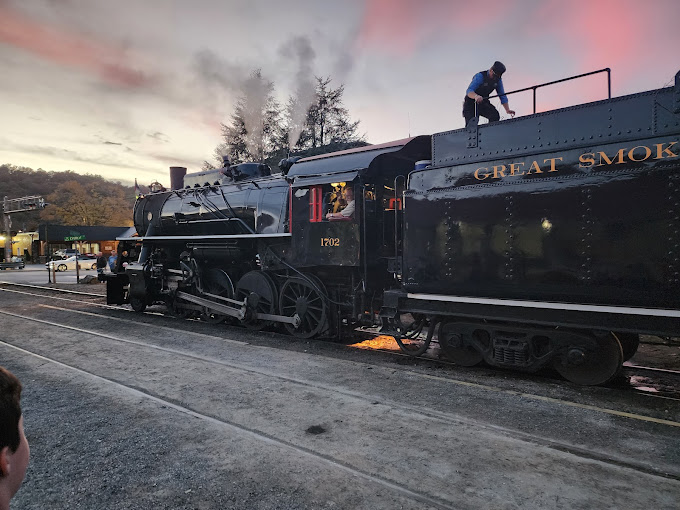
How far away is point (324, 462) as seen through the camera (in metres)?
3.63

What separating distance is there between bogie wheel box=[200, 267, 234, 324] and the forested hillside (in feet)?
182

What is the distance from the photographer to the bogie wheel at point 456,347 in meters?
6.28

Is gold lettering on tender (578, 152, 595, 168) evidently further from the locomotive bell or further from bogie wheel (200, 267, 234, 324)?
bogie wheel (200, 267, 234, 324)

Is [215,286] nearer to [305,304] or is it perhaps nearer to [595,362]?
[305,304]

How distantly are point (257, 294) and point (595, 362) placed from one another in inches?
251

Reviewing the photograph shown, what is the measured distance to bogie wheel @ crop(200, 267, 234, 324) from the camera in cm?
1024

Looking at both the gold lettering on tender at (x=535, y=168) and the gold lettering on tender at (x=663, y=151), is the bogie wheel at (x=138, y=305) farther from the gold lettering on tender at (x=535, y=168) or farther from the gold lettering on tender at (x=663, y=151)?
the gold lettering on tender at (x=663, y=151)

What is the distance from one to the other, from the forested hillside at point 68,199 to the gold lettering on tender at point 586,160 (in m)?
63.1

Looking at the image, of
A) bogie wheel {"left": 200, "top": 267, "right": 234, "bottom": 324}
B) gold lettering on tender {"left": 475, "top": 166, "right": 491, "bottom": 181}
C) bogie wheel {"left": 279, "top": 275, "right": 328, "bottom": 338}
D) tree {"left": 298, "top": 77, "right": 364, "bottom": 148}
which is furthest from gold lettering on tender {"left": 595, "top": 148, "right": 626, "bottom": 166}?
tree {"left": 298, "top": 77, "right": 364, "bottom": 148}

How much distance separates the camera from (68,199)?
84062 mm

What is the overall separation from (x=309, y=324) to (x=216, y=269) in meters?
3.34

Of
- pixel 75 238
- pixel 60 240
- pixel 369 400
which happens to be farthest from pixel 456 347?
pixel 60 240

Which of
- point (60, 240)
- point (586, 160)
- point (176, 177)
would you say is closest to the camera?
point (586, 160)

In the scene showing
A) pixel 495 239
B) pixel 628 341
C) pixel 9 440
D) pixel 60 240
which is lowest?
pixel 628 341
